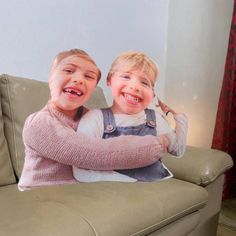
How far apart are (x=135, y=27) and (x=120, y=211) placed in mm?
1293

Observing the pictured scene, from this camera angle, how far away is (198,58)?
2172 millimetres

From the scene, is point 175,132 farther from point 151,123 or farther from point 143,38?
point 143,38

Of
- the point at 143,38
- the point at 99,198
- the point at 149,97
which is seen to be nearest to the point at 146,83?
the point at 149,97

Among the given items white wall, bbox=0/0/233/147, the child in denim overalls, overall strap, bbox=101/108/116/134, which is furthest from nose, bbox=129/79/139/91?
white wall, bbox=0/0/233/147

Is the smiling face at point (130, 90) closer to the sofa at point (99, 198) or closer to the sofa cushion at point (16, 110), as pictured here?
the sofa at point (99, 198)

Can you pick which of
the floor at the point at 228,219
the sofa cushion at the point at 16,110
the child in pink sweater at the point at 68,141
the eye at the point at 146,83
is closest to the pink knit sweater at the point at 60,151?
the child in pink sweater at the point at 68,141

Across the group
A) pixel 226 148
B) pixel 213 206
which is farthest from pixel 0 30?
pixel 226 148

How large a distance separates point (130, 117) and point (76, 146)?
0.74 feet

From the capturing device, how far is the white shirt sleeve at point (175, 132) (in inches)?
49.4

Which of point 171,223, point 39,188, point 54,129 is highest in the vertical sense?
point 54,129

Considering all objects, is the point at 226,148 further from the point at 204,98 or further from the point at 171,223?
the point at 171,223

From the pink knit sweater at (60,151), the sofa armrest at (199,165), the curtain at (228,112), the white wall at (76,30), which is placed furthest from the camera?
the curtain at (228,112)

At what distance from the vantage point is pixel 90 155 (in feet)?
3.73

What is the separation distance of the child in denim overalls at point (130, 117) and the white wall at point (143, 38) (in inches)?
11.4
